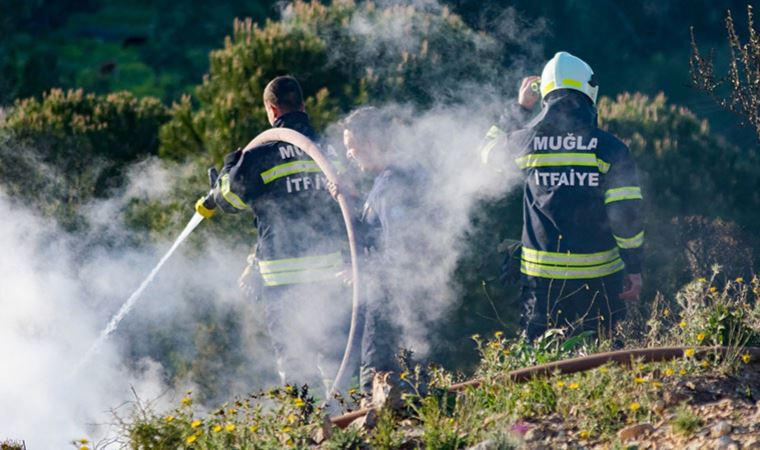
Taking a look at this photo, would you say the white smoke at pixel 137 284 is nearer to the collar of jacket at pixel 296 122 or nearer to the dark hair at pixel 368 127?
the dark hair at pixel 368 127

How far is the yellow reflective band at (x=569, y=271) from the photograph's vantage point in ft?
21.9

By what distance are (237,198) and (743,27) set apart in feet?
33.0

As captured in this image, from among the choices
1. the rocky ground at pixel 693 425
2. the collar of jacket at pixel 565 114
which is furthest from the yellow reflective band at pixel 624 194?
the rocky ground at pixel 693 425

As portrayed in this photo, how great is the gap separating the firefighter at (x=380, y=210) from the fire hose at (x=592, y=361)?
Answer: 1.47 m

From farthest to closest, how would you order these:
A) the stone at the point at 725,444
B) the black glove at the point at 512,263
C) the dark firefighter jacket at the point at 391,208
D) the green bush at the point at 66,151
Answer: the green bush at the point at 66,151
the black glove at the point at 512,263
the dark firefighter jacket at the point at 391,208
the stone at the point at 725,444

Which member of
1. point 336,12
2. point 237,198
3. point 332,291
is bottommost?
point 332,291

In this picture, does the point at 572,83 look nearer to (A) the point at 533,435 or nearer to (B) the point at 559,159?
(B) the point at 559,159

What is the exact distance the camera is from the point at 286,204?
22.8 feet

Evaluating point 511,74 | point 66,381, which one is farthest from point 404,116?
point 66,381

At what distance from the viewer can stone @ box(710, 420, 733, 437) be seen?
4531mm

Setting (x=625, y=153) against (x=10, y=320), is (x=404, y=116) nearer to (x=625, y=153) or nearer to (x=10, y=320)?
(x=625, y=153)

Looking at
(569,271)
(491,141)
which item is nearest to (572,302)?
(569,271)

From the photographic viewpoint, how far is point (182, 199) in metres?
8.78

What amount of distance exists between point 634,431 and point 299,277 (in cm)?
278
